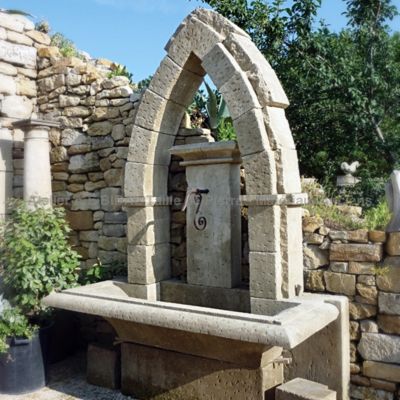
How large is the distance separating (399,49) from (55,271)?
400 inches

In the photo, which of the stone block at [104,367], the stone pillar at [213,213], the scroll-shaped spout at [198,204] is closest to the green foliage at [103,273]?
the stone block at [104,367]

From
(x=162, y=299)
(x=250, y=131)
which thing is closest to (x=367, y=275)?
(x=250, y=131)

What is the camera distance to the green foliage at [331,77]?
21.7 feet

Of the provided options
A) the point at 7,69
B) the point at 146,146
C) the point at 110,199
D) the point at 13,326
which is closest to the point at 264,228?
the point at 146,146

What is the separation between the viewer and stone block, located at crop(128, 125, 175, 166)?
149 inches

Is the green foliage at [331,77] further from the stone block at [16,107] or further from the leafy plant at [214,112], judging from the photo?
the stone block at [16,107]

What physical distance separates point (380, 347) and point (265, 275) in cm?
103

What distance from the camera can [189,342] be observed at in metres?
3.05

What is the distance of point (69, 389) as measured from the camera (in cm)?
371

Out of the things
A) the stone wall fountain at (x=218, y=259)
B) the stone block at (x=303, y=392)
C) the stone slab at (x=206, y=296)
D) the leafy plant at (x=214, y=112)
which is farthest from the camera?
the leafy plant at (x=214, y=112)

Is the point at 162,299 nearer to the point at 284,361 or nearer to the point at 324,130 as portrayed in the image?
the point at 284,361

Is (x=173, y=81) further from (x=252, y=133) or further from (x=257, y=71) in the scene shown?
(x=252, y=133)

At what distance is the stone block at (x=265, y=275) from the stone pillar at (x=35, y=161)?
8.29 feet

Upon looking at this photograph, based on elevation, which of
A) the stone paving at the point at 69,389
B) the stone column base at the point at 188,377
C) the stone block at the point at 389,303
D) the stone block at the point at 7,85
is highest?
the stone block at the point at 7,85
